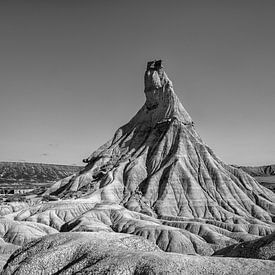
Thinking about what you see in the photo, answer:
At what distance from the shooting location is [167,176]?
114062 millimetres

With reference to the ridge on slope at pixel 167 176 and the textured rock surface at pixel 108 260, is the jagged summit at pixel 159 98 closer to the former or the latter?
the ridge on slope at pixel 167 176

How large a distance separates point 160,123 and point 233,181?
102 feet

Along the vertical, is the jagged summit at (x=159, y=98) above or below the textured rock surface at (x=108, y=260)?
above

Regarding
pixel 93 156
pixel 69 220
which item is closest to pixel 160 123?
pixel 93 156

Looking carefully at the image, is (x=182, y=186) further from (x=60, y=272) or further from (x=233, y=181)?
(x=60, y=272)

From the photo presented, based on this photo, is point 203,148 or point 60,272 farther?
point 203,148

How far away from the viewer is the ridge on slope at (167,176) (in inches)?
4168

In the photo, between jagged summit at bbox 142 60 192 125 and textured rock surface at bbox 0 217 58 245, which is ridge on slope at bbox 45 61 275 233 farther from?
textured rock surface at bbox 0 217 58 245

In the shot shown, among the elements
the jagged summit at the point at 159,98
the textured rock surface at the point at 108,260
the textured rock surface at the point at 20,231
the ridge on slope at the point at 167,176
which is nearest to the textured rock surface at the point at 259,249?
the textured rock surface at the point at 108,260

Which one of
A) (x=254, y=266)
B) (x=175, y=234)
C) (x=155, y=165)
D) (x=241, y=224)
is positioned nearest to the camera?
(x=254, y=266)

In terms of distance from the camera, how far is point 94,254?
114 feet

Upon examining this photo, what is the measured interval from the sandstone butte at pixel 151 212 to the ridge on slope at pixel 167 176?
0.31 m

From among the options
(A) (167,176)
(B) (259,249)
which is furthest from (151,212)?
(B) (259,249)

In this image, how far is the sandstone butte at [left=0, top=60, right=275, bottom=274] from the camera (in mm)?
34025
